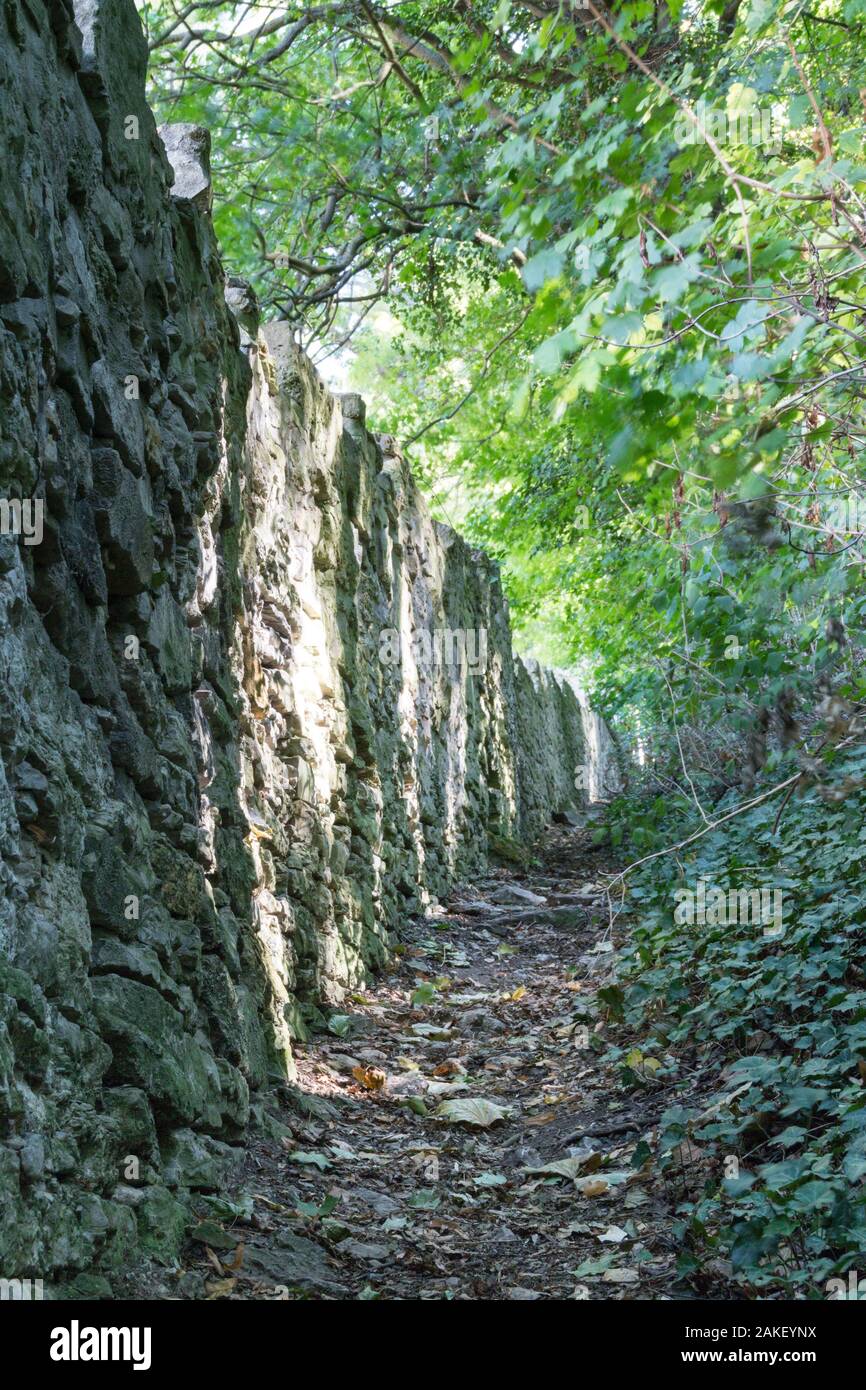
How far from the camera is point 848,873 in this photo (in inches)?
184

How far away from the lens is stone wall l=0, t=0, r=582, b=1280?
250cm

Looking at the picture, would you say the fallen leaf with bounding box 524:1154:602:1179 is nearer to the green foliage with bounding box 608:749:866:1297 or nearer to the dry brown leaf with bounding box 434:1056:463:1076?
the green foliage with bounding box 608:749:866:1297

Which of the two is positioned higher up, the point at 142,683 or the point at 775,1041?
the point at 142,683

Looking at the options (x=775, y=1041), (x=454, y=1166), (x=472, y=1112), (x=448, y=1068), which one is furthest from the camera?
(x=448, y=1068)

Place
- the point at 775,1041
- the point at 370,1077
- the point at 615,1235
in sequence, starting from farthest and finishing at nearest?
1. the point at 370,1077
2. the point at 775,1041
3. the point at 615,1235

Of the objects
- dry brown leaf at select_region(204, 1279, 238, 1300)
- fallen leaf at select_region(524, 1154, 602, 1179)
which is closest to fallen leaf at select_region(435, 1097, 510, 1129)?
fallen leaf at select_region(524, 1154, 602, 1179)

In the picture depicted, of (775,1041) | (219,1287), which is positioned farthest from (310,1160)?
(775,1041)

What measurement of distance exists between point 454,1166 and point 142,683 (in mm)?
2140

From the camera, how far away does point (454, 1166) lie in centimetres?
415

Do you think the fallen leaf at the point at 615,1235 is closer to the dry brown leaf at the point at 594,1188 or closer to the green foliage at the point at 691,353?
the green foliage at the point at 691,353

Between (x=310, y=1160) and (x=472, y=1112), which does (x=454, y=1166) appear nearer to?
(x=472, y=1112)

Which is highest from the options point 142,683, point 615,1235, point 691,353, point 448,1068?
point 691,353

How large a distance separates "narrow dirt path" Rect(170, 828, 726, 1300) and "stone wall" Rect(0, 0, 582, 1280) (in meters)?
0.24

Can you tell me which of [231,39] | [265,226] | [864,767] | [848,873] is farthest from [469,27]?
[848,873]
